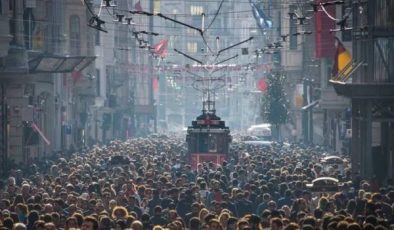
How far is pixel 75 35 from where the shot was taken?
81438 mm

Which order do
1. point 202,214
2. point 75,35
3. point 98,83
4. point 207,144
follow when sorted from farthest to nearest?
1. point 98,83
2. point 75,35
3. point 207,144
4. point 202,214

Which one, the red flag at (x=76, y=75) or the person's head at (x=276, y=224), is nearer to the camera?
the person's head at (x=276, y=224)

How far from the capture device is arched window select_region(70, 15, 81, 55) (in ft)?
266

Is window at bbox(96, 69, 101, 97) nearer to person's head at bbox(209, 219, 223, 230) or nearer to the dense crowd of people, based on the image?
the dense crowd of people

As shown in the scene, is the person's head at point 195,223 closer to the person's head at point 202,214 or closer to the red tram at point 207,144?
the person's head at point 202,214

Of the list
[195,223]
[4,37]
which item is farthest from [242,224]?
[4,37]

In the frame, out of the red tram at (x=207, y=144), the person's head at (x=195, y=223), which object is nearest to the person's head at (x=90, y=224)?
the person's head at (x=195, y=223)

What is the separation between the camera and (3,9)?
5344 centimetres

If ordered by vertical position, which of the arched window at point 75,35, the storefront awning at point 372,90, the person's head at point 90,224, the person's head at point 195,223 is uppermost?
the arched window at point 75,35

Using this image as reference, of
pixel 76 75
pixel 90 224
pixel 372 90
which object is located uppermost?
pixel 76 75

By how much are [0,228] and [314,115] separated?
222 feet

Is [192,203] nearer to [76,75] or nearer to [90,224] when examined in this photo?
[90,224]

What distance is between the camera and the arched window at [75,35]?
8112 centimetres

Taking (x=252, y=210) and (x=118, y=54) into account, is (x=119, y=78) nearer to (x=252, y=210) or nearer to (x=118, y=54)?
(x=118, y=54)
